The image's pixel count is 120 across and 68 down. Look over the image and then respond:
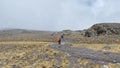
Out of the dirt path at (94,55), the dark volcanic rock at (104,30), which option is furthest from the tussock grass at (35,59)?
the dark volcanic rock at (104,30)

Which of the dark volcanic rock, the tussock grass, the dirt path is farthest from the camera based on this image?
the dark volcanic rock

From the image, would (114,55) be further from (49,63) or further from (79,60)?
(49,63)

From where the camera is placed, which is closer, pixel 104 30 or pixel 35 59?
pixel 35 59

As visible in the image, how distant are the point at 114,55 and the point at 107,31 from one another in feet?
100

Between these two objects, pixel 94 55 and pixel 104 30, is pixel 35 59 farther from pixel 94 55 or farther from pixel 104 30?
pixel 104 30

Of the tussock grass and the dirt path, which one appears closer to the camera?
the dirt path

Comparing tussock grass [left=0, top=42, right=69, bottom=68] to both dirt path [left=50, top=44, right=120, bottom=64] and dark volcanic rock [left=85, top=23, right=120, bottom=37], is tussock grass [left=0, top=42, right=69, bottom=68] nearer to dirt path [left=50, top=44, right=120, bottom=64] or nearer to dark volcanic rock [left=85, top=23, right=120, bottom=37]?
dirt path [left=50, top=44, right=120, bottom=64]

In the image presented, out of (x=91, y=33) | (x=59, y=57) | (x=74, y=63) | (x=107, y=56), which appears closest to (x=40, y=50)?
(x=59, y=57)

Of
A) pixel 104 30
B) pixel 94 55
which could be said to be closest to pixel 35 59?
pixel 94 55

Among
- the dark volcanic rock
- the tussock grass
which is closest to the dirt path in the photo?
the tussock grass

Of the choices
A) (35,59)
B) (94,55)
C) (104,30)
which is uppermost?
(104,30)

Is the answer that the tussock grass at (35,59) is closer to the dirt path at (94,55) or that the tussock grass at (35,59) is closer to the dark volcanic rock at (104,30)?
the dirt path at (94,55)

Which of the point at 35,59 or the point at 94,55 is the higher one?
the point at 94,55

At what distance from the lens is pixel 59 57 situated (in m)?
24.5
